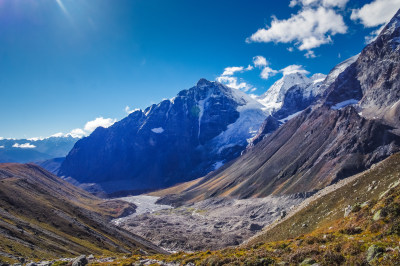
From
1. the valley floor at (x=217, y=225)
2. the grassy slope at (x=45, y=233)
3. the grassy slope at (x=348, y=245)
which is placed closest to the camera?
the grassy slope at (x=348, y=245)

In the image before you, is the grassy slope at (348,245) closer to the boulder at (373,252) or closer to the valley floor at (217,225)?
the boulder at (373,252)

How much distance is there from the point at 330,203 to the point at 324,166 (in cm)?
11331

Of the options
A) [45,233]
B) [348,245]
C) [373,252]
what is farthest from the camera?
[45,233]

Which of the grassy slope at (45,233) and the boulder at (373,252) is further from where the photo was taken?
the grassy slope at (45,233)

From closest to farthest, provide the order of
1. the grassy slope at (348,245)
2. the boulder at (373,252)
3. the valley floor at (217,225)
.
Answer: the boulder at (373,252) < the grassy slope at (348,245) < the valley floor at (217,225)

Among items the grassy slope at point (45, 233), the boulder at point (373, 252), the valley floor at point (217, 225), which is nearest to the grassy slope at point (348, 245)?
the boulder at point (373, 252)

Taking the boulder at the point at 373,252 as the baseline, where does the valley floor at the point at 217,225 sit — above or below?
below

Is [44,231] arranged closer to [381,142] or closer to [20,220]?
[20,220]

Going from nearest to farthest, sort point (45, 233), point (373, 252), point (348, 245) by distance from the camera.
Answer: point (373, 252), point (348, 245), point (45, 233)

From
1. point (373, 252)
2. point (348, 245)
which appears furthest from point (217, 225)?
point (373, 252)

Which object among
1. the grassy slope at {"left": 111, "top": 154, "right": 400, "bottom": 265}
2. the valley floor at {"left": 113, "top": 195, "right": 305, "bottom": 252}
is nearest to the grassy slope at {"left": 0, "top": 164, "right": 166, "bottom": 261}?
the valley floor at {"left": 113, "top": 195, "right": 305, "bottom": 252}

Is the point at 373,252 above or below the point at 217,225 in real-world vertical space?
above

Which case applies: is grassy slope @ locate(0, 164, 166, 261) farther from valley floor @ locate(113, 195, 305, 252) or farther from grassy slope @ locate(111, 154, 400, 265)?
grassy slope @ locate(111, 154, 400, 265)

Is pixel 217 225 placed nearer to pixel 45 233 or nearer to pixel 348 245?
pixel 45 233
